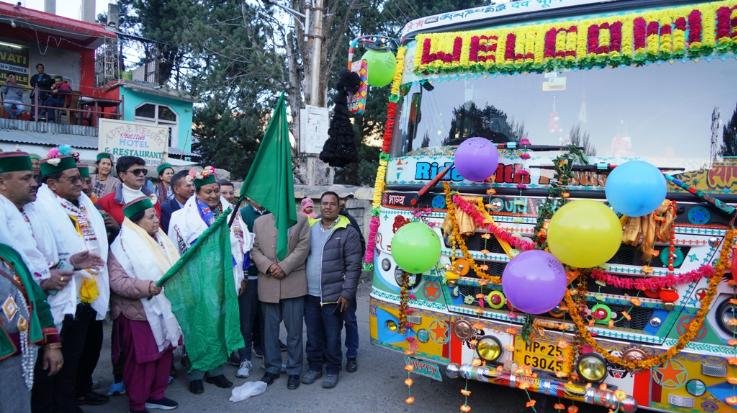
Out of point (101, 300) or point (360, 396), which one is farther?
point (360, 396)

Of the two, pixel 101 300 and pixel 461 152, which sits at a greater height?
pixel 461 152

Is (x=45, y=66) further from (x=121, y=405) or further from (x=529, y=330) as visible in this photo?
(x=529, y=330)

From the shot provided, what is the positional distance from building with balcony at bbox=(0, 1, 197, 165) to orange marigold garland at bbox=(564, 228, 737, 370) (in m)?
16.3

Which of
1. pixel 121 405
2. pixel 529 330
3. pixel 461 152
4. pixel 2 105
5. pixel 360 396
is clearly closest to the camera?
pixel 529 330

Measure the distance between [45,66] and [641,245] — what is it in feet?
68.3

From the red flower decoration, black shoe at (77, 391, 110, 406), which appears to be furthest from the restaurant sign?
the red flower decoration

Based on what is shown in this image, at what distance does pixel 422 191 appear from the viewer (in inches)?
149

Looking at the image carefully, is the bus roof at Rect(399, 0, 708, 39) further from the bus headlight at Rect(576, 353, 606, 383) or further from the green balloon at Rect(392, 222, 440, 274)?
the bus headlight at Rect(576, 353, 606, 383)

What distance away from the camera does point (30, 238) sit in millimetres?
2926

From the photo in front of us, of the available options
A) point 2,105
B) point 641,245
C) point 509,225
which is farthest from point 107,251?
point 2,105

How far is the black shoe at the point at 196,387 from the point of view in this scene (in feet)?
14.6

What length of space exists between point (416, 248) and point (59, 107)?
702 inches

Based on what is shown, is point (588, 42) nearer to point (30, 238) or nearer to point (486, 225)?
point (486, 225)

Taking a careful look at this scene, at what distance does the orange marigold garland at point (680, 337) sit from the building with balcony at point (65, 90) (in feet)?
53.6
